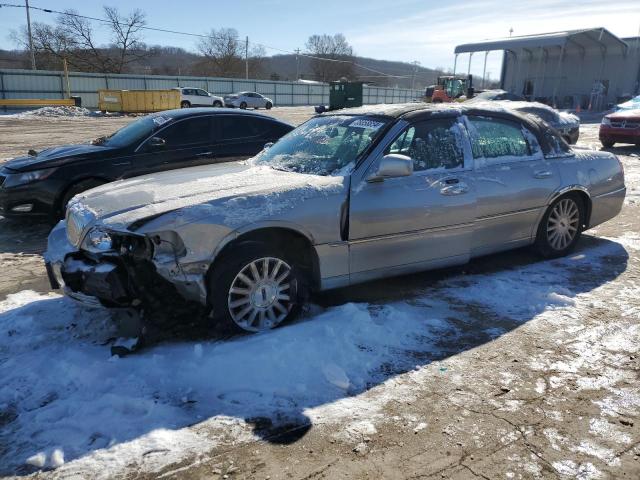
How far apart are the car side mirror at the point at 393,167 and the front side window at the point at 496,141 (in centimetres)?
103

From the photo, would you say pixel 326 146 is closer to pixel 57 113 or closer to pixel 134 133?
pixel 134 133

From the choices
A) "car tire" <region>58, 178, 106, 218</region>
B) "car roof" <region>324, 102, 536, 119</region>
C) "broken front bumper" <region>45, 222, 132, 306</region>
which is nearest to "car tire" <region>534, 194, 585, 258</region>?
"car roof" <region>324, 102, 536, 119</region>

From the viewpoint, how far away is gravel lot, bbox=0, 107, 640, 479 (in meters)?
2.47

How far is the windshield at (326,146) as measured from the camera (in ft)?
13.9

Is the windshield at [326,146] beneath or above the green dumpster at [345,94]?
beneath

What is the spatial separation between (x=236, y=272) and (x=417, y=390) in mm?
1406

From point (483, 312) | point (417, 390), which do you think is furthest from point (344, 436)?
point (483, 312)

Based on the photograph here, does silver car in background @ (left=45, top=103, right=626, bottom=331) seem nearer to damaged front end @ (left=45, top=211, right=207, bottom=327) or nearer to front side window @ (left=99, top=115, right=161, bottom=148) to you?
damaged front end @ (left=45, top=211, right=207, bottom=327)

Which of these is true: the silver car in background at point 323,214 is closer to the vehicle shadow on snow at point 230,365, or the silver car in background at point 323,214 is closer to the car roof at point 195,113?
the vehicle shadow on snow at point 230,365

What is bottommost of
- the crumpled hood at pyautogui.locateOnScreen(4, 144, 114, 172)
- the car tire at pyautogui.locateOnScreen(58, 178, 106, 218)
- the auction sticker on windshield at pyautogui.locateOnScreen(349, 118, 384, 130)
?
the car tire at pyautogui.locateOnScreen(58, 178, 106, 218)

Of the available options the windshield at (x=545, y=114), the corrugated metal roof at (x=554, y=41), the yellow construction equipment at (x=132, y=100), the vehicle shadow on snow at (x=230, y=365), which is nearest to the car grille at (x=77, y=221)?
the vehicle shadow on snow at (x=230, y=365)

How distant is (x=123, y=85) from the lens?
4075cm

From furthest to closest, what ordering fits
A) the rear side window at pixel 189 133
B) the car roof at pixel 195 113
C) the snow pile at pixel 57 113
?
the snow pile at pixel 57 113 < the car roof at pixel 195 113 < the rear side window at pixel 189 133

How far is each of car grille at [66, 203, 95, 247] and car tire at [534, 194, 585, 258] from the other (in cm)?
424
